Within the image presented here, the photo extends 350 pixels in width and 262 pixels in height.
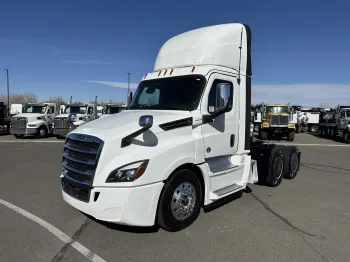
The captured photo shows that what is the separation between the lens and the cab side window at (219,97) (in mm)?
5184

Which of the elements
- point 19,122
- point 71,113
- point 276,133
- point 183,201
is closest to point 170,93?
point 183,201

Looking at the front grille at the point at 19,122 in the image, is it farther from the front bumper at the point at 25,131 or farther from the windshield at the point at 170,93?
the windshield at the point at 170,93

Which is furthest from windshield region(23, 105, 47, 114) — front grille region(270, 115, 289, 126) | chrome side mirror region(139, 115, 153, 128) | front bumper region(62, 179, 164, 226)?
chrome side mirror region(139, 115, 153, 128)

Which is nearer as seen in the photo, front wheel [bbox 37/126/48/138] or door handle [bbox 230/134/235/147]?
door handle [bbox 230/134/235/147]

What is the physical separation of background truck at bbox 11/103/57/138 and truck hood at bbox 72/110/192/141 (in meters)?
17.5

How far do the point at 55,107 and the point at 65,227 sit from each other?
64.4 ft

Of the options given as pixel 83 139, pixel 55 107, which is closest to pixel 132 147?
pixel 83 139

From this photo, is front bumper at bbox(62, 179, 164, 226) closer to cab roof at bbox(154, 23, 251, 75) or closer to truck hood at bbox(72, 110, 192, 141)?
truck hood at bbox(72, 110, 192, 141)

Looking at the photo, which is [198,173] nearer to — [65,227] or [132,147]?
[132,147]

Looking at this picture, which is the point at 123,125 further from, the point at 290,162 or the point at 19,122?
the point at 19,122

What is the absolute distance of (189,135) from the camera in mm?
4887

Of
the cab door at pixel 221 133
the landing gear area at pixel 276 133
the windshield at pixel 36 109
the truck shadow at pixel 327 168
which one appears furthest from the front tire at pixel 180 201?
the windshield at pixel 36 109

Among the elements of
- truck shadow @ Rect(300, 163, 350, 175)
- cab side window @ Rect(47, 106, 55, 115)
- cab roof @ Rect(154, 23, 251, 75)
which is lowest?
truck shadow @ Rect(300, 163, 350, 175)

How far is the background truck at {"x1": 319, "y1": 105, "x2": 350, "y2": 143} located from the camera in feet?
74.4
